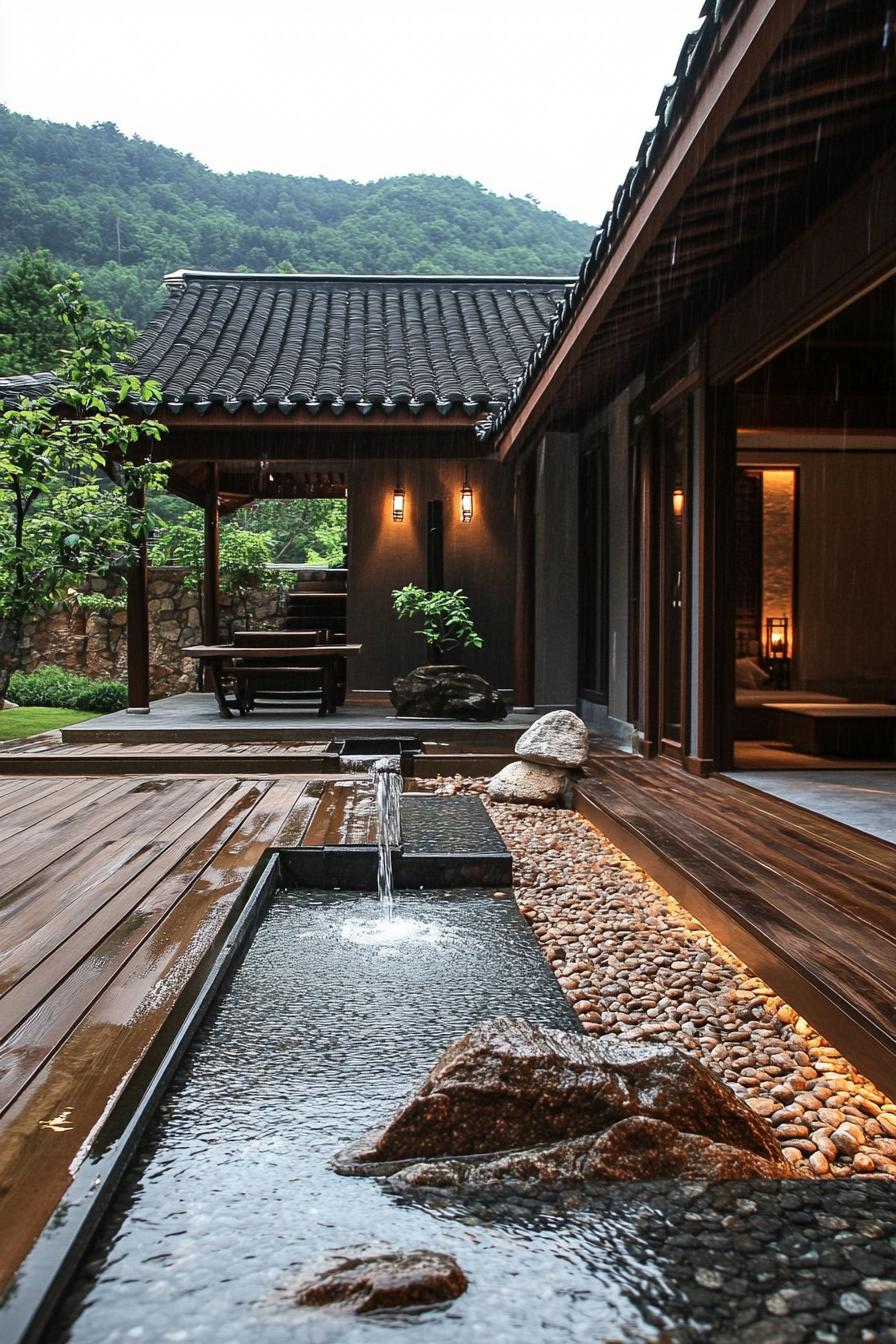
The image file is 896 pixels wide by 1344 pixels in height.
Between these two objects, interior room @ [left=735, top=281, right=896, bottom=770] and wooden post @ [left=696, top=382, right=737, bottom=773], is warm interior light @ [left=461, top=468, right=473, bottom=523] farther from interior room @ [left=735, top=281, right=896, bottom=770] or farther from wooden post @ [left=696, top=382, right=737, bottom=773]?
wooden post @ [left=696, top=382, right=737, bottom=773]

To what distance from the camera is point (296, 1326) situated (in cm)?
134

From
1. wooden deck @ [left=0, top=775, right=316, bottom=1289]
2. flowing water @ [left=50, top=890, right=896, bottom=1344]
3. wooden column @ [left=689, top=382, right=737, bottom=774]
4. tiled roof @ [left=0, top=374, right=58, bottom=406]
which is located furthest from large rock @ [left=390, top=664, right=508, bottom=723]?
flowing water @ [left=50, top=890, right=896, bottom=1344]

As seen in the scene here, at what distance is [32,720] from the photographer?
949 cm

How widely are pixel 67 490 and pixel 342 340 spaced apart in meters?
3.77

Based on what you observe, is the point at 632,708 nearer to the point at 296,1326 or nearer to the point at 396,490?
the point at 396,490

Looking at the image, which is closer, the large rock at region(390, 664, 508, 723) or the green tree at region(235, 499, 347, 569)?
the large rock at region(390, 664, 508, 723)

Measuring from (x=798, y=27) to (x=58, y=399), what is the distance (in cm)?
645

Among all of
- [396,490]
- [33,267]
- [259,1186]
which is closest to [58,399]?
[396,490]

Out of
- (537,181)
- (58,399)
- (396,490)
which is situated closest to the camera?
(58,399)

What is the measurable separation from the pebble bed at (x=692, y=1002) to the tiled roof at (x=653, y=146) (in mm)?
2509

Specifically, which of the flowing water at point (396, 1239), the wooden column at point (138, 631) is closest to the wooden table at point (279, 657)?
the wooden column at point (138, 631)

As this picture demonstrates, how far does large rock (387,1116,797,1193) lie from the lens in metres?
1.75

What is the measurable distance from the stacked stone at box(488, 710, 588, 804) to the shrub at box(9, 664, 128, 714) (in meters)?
6.30

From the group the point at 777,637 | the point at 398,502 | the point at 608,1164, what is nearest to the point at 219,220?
the point at 398,502
